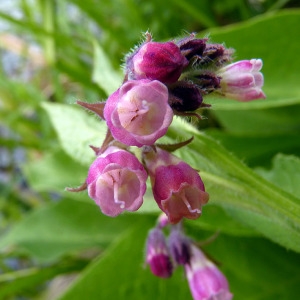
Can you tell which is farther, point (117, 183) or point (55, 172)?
point (55, 172)

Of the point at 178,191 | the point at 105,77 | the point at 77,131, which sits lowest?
the point at 178,191

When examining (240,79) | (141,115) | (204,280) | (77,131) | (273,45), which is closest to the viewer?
(141,115)

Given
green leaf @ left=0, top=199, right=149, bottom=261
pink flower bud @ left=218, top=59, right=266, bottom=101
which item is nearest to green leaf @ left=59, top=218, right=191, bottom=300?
green leaf @ left=0, top=199, right=149, bottom=261

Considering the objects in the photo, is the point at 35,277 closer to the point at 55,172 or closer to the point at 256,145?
the point at 55,172

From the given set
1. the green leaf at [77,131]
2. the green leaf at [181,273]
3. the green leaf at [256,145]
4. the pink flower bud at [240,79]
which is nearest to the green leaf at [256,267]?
the green leaf at [181,273]

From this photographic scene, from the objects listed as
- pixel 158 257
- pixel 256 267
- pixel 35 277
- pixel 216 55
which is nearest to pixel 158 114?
pixel 216 55

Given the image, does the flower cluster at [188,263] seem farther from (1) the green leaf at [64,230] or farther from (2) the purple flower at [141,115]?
(1) the green leaf at [64,230]

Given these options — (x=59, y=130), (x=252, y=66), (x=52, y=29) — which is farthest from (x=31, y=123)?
(x=252, y=66)
